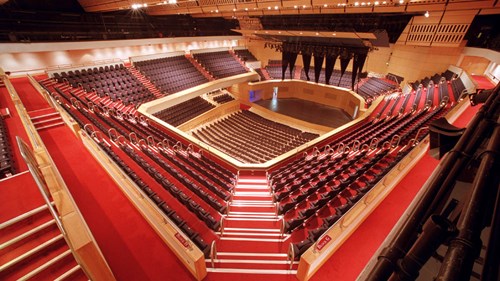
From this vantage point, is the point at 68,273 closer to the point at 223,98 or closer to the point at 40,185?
the point at 40,185

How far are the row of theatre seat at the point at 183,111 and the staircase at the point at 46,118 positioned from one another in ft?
20.1

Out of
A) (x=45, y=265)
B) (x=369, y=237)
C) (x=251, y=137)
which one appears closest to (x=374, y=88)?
(x=251, y=137)

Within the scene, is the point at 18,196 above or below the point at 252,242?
above

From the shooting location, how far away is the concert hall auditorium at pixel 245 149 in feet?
6.55

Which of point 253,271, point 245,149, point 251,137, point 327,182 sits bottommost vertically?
point 251,137

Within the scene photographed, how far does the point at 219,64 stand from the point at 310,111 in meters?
8.03

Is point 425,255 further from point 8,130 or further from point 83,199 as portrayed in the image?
point 8,130

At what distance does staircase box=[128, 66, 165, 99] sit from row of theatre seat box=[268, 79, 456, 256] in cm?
922

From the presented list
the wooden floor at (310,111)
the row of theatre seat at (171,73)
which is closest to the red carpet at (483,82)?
the wooden floor at (310,111)

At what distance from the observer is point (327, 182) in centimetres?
488

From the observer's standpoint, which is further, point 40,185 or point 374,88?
point 374,88

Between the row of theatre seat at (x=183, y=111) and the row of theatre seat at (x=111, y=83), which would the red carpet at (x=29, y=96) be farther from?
the row of theatre seat at (x=183, y=111)

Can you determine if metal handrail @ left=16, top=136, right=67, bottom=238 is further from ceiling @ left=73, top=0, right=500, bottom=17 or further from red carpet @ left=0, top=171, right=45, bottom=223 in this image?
ceiling @ left=73, top=0, right=500, bottom=17

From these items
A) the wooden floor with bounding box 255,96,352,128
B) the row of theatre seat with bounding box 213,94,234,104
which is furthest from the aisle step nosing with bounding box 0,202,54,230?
the row of theatre seat with bounding box 213,94,234,104
